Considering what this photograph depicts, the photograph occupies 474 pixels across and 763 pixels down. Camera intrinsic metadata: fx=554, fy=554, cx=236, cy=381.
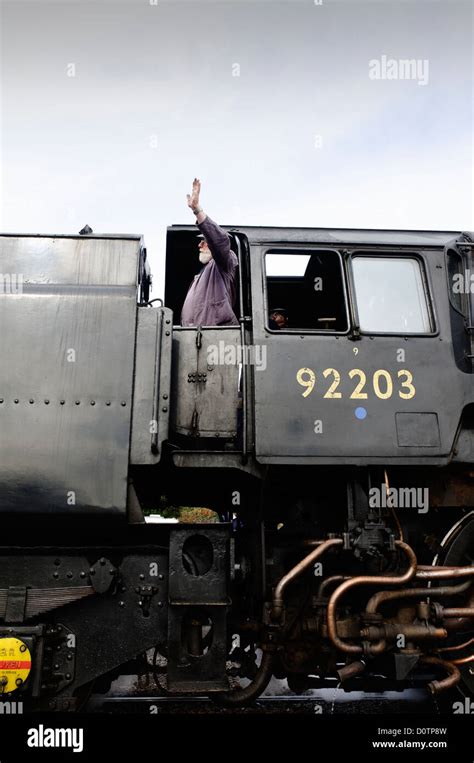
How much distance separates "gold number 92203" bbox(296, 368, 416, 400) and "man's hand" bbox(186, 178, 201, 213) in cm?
140

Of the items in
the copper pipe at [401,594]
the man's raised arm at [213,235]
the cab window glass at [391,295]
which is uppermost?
the man's raised arm at [213,235]

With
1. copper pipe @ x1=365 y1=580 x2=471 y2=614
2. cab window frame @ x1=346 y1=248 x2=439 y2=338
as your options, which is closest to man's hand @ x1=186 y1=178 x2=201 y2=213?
cab window frame @ x1=346 y1=248 x2=439 y2=338

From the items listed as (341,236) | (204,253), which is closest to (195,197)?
(204,253)

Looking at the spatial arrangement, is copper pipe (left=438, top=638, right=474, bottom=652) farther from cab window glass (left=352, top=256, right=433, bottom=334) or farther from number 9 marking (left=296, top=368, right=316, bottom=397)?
cab window glass (left=352, top=256, right=433, bottom=334)

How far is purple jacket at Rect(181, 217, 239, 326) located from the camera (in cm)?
435

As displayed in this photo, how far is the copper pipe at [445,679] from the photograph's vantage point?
12.7ft

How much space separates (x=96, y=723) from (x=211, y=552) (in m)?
1.26

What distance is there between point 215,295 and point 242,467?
1412 millimetres

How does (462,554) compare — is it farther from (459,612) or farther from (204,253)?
(204,253)

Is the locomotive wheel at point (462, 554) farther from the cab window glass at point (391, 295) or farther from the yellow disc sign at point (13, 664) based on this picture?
the yellow disc sign at point (13, 664)

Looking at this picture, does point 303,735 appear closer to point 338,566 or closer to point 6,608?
point 338,566

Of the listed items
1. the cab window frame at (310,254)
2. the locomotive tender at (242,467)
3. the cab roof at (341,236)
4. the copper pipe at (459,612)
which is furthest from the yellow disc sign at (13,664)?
the cab roof at (341,236)

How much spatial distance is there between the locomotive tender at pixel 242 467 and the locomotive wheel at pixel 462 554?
0.05 feet

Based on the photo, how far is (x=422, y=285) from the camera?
434 cm
